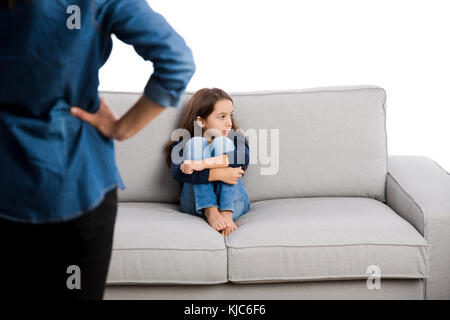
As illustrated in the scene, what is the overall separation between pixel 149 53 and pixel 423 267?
1.59 meters

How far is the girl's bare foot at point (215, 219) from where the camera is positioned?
7.13ft

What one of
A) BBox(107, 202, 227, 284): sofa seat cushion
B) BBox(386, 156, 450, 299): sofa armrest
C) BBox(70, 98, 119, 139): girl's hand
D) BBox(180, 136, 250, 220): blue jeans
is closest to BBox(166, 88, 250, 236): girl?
BBox(180, 136, 250, 220): blue jeans

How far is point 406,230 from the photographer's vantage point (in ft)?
6.84

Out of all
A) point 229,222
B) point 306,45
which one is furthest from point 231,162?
point 306,45

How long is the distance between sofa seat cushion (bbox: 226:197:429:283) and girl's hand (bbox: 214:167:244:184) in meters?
0.27

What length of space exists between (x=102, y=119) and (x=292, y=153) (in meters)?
1.74

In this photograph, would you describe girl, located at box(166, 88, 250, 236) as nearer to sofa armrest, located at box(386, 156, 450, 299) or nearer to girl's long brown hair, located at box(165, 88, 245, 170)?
girl's long brown hair, located at box(165, 88, 245, 170)

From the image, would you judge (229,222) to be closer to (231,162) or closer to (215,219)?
(215,219)

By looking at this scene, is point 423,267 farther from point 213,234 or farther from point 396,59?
point 396,59

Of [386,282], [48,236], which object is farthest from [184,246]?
[48,236]

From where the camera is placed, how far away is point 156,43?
82 cm

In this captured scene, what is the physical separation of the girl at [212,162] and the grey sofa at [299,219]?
0.22 feet

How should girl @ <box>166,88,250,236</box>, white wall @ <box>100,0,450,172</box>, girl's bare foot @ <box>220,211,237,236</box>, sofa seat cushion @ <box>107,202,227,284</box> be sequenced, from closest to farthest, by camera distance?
sofa seat cushion @ <box>107,202,227,284</box>, girl's bare foot @ <box>220,211,237,236</box>, girl @ <box>166,88,250,236</box>, white wall @ <box>100,0,450,172</box>

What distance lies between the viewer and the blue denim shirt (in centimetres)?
76
